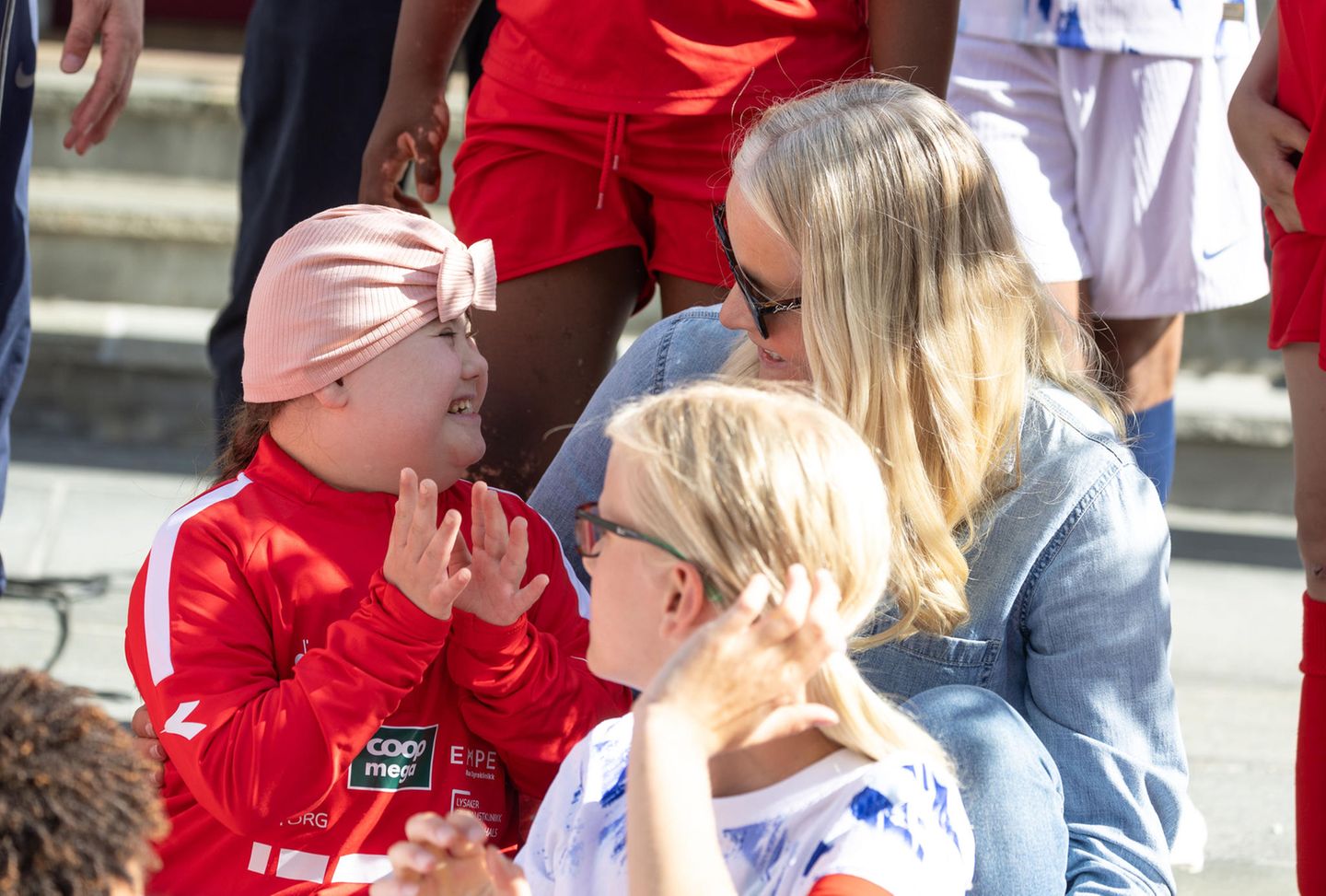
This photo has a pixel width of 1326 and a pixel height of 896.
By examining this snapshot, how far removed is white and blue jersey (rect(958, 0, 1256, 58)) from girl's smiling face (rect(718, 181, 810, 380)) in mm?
1083

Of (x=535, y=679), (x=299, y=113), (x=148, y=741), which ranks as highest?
(x=299, y=113)

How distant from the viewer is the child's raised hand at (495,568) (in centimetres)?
180

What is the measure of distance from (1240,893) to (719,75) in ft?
5.24

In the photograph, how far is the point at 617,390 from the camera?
2.16 m

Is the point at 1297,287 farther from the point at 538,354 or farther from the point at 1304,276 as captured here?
the point at 538,354

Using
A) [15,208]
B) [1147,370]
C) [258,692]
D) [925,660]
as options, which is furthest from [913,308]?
[15,208]

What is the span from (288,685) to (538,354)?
83 cm

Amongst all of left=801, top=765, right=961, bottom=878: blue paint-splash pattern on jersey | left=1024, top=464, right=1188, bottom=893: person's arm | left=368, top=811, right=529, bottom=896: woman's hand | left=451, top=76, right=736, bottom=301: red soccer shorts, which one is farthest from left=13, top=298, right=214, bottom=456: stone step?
left=801, top=765, right=961, bottom=878: blue paint-splash pattern on jersey

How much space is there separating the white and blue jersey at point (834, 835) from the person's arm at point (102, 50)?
1.64 m

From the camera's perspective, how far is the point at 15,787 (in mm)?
1101

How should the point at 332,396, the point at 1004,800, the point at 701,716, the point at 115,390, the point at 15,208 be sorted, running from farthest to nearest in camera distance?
1. the point at 115,390
2. the point at 15,208
3. the point at 332,396
4. the point at 1004,800
5. the point at 701,716

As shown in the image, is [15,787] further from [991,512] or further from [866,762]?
[991,512]

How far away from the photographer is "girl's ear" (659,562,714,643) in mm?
1440

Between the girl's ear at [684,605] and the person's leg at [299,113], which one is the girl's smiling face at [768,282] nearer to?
the girl's ear at [684,605]
